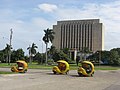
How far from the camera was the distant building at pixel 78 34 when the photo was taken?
596 feet

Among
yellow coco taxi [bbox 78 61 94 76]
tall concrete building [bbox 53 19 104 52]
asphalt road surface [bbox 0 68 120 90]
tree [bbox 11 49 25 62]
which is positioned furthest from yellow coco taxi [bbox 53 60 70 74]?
tall concrete building [bbox 53 19 104 52]

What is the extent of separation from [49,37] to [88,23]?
79.0m

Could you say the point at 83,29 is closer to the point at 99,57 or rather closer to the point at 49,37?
the point at 99,57

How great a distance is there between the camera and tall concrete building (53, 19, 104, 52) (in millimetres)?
181525

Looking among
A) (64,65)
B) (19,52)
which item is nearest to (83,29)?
(19,52)

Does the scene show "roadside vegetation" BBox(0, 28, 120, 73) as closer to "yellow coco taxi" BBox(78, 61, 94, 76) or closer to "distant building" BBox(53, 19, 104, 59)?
"distant building" BBox(53, 19, 104, 59)

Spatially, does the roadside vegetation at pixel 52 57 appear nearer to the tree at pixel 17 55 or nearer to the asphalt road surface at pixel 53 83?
the tree at pixel 17 55

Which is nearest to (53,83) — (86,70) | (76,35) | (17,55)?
(86,70)

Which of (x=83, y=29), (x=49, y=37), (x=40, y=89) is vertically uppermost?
(x=83, y=29)

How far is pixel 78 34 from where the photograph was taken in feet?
618

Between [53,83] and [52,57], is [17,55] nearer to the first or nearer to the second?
[52,57]

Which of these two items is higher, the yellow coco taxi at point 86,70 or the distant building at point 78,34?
the distant building at point 78,34

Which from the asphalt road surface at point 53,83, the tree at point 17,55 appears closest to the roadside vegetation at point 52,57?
the tree at point 17,55

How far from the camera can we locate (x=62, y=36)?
189 meters
